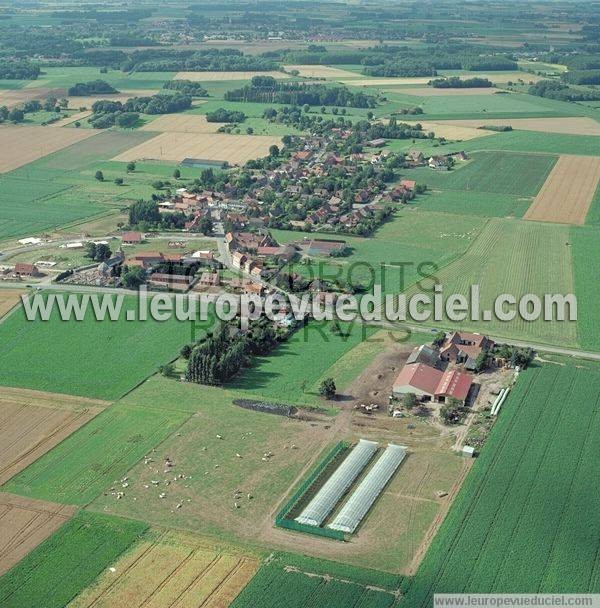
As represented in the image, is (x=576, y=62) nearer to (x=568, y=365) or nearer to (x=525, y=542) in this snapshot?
(x=568, y=365)

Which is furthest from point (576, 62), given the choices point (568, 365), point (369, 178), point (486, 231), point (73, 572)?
point (73, 572)

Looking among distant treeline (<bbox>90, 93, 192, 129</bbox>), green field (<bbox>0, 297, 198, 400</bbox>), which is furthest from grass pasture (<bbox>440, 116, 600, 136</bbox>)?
green field (<bbox>0, 297, 198, 400</bbox>)

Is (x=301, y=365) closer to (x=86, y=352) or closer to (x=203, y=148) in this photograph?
(x=86, y=352)

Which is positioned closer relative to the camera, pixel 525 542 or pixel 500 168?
pixel 525 542

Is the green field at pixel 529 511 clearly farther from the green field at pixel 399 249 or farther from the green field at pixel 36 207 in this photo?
the green field at pixel 36 207

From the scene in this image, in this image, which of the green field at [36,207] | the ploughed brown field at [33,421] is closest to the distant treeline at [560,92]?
the green field at [36,207]
